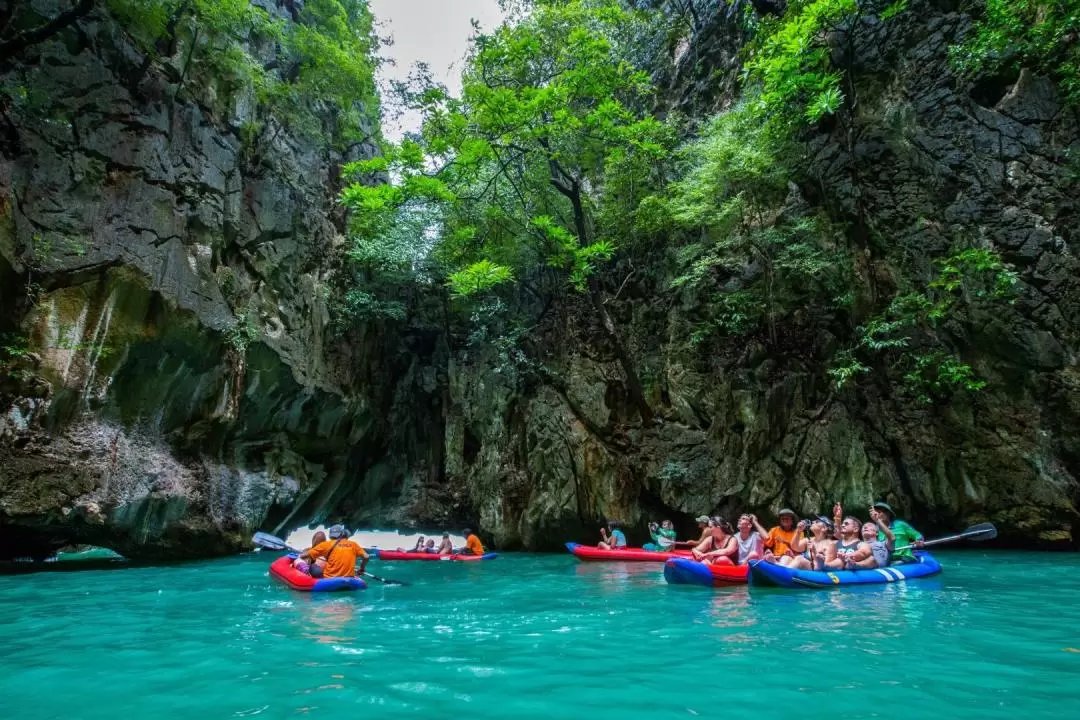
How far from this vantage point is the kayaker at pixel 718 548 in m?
8.77

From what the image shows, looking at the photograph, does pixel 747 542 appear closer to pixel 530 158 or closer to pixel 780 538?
pixel 780 538

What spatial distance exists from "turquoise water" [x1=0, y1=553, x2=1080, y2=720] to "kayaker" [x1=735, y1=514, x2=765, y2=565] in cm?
110

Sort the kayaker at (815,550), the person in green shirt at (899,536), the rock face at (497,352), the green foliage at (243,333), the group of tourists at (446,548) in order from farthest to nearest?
the group of tourists at (446,548) < the green foliage at (243,333) < the rock face at (497,352) < the person in green shirt at (899,536) < the kayaker at (815,550)

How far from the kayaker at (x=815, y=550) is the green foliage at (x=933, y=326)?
478cm

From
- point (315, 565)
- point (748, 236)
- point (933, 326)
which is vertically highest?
point (748, 236)

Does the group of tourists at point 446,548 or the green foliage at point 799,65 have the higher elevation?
the green foliage at point 799,65

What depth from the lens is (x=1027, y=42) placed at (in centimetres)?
1213

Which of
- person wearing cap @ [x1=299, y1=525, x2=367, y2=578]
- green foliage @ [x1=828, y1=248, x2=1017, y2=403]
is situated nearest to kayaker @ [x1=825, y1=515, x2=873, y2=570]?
green foliage @ [x1=828, y1=248, x2=1017, y2=403]

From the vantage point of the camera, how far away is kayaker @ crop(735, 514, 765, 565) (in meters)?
8.70

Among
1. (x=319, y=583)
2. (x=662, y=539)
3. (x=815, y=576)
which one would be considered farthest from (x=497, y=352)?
(x=815, y=576)

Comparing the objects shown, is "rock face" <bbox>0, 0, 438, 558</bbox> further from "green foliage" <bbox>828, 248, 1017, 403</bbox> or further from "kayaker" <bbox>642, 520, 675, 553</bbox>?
"green foliage" <bbox>828, 248, 1017, 403</bbox>

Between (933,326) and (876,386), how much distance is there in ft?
5.57

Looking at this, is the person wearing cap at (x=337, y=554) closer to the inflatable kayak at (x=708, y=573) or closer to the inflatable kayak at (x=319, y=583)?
the inflatable kayak at (x=319, y=583)

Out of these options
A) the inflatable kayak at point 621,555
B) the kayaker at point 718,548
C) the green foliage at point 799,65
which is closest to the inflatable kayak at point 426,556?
the inflatable kayak at point 621,555
